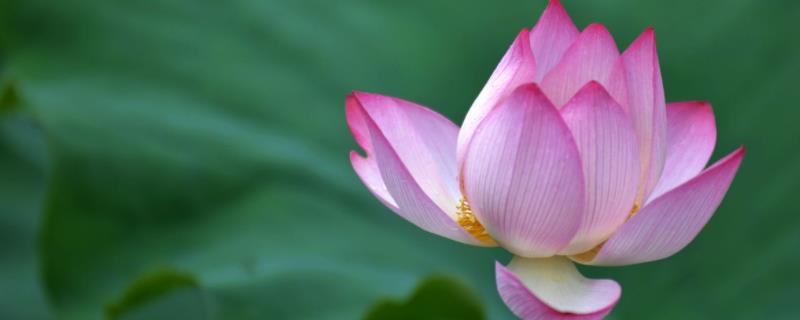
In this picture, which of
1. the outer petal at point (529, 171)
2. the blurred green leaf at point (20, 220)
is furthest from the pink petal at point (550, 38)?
the blurred green leaf at point (20, 220)

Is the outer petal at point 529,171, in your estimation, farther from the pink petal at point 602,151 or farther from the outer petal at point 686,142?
the outer petal at point 686,142

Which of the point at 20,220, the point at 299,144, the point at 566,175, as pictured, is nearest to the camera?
the point at 566,175

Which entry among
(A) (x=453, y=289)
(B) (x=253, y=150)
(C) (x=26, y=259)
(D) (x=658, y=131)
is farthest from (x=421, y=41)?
(C) (x=26, y=259)

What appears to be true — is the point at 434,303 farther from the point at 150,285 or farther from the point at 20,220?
the point at 20,220

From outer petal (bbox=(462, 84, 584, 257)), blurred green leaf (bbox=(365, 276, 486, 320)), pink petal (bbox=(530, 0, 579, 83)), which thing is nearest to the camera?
outer petal (bbox=(462, 84, 584, 257))

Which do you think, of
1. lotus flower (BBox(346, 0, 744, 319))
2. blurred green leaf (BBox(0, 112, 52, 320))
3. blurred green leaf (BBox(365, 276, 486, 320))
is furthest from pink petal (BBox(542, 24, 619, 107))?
blurred green leaf (BBox(0, 112, 52, 320))

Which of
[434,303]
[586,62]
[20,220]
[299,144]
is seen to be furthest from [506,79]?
[20,220]

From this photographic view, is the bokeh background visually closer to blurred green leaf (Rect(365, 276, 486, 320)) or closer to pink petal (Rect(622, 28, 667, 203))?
blurred green leaf (Rect(365, 276, 486, 320))
